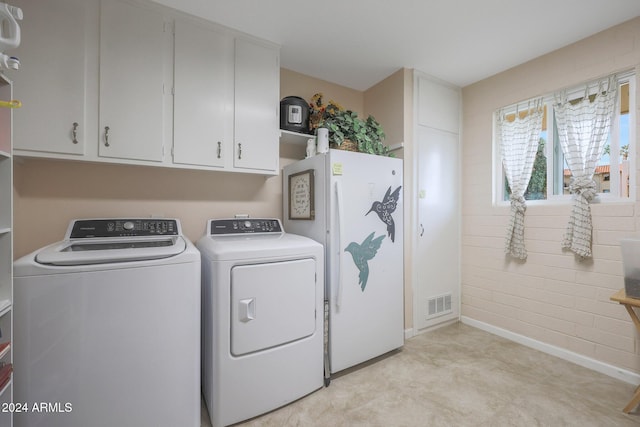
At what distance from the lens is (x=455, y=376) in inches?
79.4

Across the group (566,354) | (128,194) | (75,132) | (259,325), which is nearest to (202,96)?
(75,132)

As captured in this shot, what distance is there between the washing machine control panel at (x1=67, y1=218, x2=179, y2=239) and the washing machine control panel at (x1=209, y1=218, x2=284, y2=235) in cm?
31

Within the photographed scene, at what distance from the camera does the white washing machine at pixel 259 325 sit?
152cm

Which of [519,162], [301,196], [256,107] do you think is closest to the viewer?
[256,107]

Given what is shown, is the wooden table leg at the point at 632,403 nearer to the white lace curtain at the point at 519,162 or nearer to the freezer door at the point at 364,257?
the white lace curtain at the point at 519,162

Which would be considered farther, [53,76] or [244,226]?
[244,226]

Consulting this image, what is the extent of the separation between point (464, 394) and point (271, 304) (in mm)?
1433

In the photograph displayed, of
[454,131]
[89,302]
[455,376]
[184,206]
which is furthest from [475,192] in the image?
[89,302]

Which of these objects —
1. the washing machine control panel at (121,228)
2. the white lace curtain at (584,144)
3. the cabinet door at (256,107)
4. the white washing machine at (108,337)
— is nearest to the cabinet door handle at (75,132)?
the washing machine control panel at (121,228)

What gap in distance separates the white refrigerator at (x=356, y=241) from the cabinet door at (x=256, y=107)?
0.34 metres

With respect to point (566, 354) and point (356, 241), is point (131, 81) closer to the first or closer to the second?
point (356, 241)

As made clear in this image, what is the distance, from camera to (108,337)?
1261mm

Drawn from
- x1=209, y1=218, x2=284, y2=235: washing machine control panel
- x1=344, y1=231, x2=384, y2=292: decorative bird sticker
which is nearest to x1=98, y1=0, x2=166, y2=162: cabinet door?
x1=209, y1=218, x2=284, y2=235: washing machine control panel

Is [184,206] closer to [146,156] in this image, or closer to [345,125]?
[146,156]
